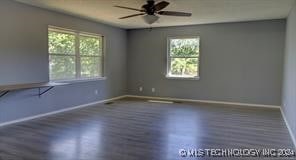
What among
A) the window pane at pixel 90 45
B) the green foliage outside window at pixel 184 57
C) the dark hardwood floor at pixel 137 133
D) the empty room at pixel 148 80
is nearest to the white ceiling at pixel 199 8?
the empty room at pixel 148 80

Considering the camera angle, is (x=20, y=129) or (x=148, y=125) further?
(x=148, y=125)

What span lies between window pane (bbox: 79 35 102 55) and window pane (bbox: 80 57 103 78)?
17cm

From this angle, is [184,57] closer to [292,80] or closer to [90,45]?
[90,45]

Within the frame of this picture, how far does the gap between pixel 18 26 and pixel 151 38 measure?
401cm

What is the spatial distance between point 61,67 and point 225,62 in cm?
432

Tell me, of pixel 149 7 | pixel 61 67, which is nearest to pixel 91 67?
pixel 61 67

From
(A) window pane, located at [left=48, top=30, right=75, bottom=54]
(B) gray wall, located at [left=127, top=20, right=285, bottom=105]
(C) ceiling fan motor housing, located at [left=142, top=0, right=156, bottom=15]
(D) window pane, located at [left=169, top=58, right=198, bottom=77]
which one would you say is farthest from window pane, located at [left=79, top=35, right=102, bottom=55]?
(C) ceiling fan motor housing, located at [left=142, top=0, right=156, bottom=15]

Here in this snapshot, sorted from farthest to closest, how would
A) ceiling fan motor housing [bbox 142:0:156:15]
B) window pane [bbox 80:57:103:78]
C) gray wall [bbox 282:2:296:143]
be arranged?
window pane [bbox 80:57:103:78]
ceiling fan motor housing [bbox 142:0:156:15]
gray wall [bbox 282:2:296:143]

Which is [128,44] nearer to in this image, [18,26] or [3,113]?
[18,26]

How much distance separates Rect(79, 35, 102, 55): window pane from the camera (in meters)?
6.16

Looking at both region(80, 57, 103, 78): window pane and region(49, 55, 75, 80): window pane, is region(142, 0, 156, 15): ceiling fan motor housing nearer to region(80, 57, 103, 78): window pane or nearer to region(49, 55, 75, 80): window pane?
region(49, 55, 75, 80): window pane

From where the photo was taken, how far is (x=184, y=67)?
7.22 m

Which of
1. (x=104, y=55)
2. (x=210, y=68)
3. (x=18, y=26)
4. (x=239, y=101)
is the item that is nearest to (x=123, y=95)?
(x=104, y=55)

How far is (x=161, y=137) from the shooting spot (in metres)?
3.71
